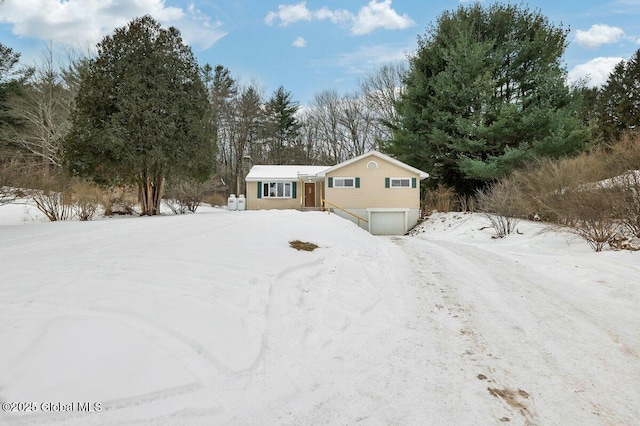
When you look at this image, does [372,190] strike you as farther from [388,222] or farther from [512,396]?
[512,396]

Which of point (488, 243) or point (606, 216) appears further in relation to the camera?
point (488, 243)

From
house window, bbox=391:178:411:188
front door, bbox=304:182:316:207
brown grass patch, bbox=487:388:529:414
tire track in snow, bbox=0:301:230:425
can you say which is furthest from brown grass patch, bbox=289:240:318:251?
front door, bbox=304:182:316:207

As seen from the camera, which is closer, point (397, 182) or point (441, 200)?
point (397, 182)

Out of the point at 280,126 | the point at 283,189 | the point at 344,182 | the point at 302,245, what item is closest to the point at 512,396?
the point at 302,245

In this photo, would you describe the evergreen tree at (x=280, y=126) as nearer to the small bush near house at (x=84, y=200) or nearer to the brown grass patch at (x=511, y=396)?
the small bush near house at (x=84, y=200)

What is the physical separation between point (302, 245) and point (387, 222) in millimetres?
13951

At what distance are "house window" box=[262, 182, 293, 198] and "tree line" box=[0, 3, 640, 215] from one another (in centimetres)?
374

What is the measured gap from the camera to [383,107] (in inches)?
1302

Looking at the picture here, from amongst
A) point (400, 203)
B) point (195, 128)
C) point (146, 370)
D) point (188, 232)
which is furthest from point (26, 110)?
point (146, 370)

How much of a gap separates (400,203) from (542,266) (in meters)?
13.2

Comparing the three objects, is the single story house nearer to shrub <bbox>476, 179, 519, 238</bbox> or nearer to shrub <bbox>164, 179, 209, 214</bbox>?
shrub <bbox>476, 179, 519, 238</bbox>

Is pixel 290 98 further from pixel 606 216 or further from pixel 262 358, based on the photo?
pixel 262 358

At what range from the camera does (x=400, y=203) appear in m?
20.8

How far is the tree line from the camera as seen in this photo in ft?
46.4
